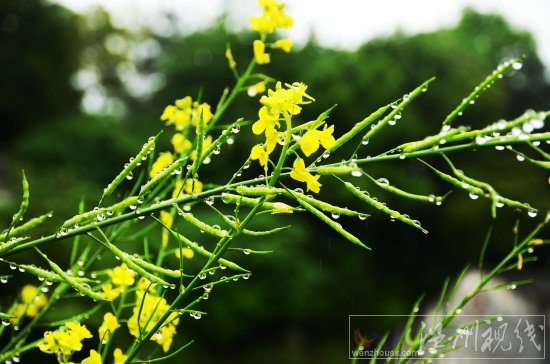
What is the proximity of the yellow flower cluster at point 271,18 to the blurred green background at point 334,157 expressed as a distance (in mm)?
7144

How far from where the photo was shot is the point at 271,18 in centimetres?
89

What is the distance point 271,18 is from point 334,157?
28.8ft

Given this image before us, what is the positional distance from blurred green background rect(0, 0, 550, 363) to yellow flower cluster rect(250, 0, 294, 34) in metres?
7.14

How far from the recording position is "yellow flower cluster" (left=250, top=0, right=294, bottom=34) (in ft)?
2.87

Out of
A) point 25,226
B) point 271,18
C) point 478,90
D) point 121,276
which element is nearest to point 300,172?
point 478,90

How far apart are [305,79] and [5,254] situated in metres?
10.7

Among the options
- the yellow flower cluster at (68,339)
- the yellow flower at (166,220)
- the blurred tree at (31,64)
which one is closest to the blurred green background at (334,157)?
the blurred tree at (31,64)

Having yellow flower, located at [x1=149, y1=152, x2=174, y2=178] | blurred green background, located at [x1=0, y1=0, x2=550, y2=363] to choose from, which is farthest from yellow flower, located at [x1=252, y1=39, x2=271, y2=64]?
blurred green background, located at [x1=0, y1=0, x2=550, y2=363]

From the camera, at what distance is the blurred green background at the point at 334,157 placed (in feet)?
29.0

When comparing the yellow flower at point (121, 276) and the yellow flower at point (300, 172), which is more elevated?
the yellow flower at point (300, 172)

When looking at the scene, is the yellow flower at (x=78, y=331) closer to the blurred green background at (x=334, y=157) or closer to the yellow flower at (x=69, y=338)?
the yellow flower at (x=69, y=338)

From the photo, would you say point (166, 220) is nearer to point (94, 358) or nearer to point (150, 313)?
point (150, 313)

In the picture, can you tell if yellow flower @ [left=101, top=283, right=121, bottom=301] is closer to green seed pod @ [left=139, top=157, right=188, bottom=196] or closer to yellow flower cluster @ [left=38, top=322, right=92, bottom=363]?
yellow flower cluster @ [left=38, top=322, right=92, bottom=363]

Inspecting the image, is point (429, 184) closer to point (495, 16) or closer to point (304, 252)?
point (304, 252)
